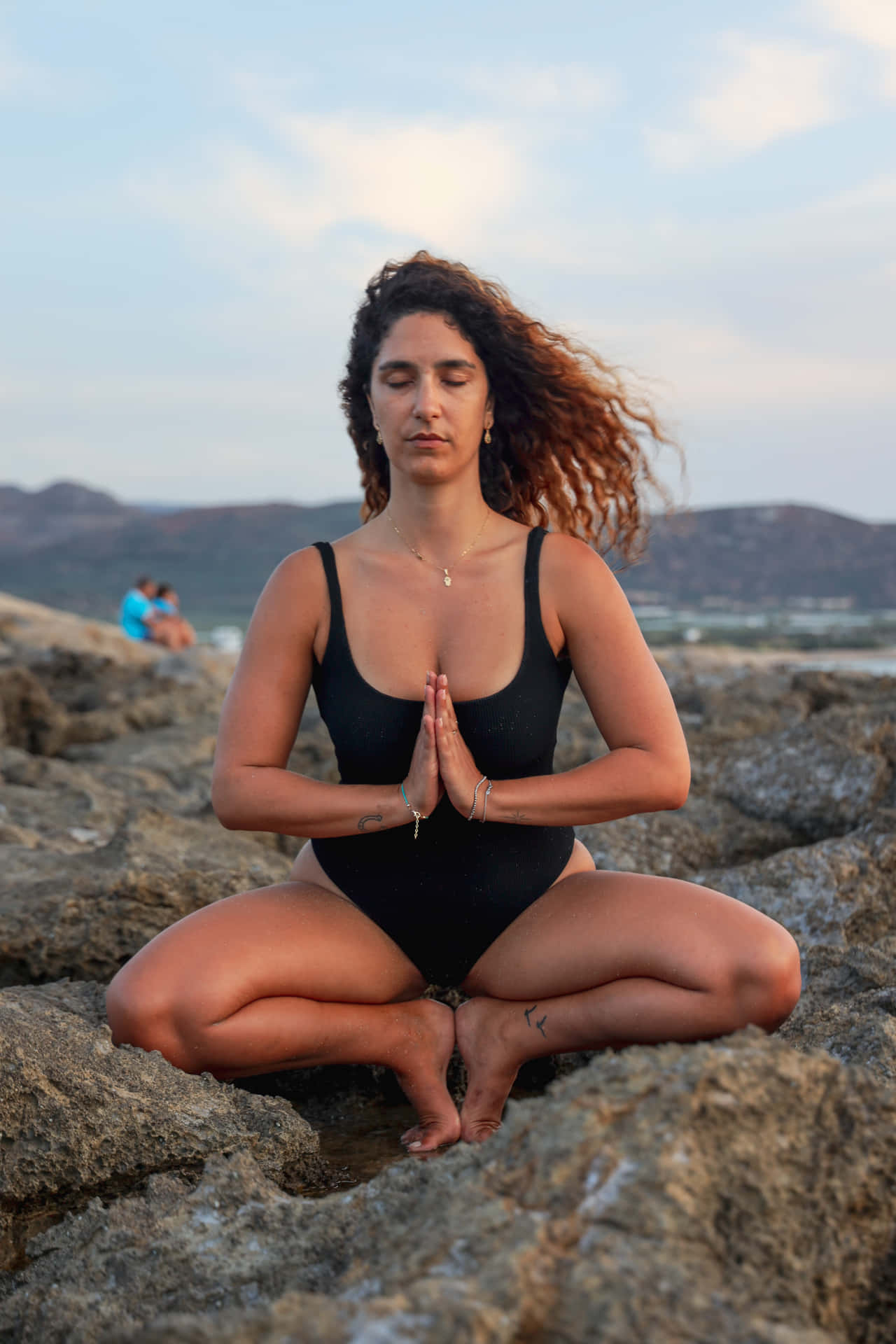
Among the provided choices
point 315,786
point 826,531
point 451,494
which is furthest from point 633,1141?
point 826,531

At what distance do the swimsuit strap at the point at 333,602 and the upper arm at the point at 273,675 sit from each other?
2cm

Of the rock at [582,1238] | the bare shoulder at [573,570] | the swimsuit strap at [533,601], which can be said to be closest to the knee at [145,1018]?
the rock at [582,1238]

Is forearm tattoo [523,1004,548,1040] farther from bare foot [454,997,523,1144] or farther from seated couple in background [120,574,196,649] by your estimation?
seated couple in background [120,574,196,649]

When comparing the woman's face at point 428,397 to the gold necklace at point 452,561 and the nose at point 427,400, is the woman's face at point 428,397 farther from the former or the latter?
the gold necklace at point 452,561

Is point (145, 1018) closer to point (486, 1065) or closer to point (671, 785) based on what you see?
point (486, 1065)

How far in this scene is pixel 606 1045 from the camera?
2430 mm

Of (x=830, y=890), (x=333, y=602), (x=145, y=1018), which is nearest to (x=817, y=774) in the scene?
(x=830, y=890)

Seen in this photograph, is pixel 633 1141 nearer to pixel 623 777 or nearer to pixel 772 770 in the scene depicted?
pixel 623 777

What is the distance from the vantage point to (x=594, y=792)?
244 cm

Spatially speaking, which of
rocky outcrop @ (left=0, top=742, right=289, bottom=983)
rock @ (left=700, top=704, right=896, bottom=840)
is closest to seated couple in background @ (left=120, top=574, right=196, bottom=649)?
rocky outcrop @ (left=0, top=742, right=289, bottom=983)

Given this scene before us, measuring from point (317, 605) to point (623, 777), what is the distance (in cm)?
75

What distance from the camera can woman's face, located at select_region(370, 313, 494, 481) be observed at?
259 cm

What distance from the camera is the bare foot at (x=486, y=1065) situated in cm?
245

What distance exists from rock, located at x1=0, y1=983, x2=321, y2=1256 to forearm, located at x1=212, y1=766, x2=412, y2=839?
0.50 m
